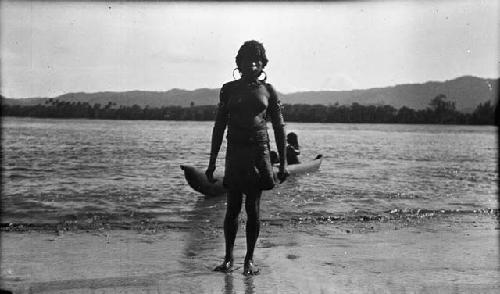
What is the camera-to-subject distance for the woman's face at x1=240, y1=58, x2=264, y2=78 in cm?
582

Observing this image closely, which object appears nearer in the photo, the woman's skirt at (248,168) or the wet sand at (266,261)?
the wet sand at (266,261)

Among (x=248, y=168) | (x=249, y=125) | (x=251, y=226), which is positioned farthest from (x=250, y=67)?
(x=251, y=226)

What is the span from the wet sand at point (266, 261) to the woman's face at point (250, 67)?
197 centimetres

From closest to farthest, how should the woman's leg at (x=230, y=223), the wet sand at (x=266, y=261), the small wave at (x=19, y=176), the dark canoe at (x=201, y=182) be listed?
the wet sand at (x=266, y=261) → the woman's leg at (x=230, y=223) → the dark canoe at (x=201, y=182) → the small wave at (x=19, y=176)

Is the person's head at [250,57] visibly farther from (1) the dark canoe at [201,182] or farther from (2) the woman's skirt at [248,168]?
(1) the dark canoe at [201,182]

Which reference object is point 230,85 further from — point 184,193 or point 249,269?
point 184,193

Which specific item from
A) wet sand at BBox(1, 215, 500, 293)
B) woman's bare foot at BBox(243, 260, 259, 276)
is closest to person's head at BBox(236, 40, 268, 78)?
woman's bare foot at BBox(243, 260, 259, 276)

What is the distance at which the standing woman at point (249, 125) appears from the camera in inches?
228

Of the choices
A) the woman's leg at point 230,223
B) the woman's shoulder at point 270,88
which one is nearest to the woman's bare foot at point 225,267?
the woman's leg at point 230,223

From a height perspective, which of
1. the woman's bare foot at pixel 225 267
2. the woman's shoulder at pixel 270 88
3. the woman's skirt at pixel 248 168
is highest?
the woman's shoulder at pixel 270 88

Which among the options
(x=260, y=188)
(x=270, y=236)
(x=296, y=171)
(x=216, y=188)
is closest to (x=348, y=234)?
(x=270, y=236)

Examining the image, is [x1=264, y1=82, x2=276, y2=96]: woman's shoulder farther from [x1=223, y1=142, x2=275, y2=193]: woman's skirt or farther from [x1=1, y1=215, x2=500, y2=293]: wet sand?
[x1=1, y1=215, x2=500, y2=293]: wet sand

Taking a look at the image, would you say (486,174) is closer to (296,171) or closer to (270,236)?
(296,171)

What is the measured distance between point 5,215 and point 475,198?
1377 centimetres
